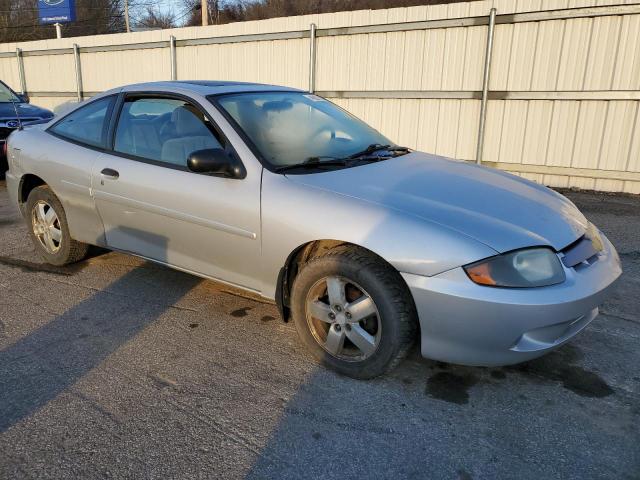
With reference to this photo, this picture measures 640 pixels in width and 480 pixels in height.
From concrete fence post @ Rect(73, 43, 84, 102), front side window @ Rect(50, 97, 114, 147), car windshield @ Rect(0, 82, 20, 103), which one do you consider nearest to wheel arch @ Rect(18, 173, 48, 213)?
front side window @ Rect(50, 97, 114, 147)

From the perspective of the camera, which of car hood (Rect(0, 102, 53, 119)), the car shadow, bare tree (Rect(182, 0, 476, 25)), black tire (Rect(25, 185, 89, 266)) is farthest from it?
bare tree (Rect(182, 0, 476, 25))

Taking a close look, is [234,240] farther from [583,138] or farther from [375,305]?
[583,138]

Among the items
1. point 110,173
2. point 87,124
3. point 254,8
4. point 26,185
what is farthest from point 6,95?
point 254,8

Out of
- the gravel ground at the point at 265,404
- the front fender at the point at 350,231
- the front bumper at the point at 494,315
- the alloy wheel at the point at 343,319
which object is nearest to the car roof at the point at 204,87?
the front fender at the point at 350,231

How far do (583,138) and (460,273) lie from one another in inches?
253

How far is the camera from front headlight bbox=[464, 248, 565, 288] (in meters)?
2.47

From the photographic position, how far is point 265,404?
267 cm

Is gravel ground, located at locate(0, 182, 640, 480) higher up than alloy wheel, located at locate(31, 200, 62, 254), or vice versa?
alloy wheel, located at locate(31, 200, 62, 254)

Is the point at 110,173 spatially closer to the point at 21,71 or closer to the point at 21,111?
the point at 21,111

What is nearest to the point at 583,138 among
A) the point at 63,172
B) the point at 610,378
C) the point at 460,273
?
the point at 610,378

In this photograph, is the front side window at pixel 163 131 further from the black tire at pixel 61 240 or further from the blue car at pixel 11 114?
the blue car at pixel 11 114

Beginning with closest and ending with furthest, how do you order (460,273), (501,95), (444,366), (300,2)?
(460,273), (444,366), (501,95), (300,2)

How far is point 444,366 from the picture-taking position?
3.05m

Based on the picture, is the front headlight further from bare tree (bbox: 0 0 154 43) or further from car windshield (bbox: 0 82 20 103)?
bare tree (bbox: 0 0 154 43)
